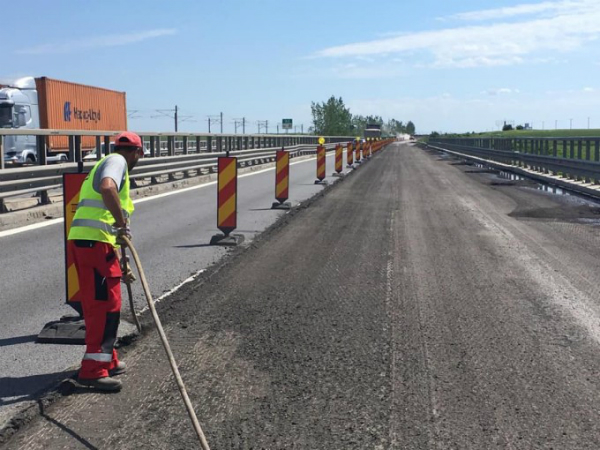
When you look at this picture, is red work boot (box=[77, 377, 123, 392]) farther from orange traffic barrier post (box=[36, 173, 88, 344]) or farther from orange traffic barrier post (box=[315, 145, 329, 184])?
orange traffic barrier post (box=[315, 145, 329, 184])

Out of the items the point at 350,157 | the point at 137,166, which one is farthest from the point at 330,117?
the point at 137,166

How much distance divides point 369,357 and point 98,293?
1889 mm

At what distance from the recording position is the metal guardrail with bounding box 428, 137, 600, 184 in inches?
813

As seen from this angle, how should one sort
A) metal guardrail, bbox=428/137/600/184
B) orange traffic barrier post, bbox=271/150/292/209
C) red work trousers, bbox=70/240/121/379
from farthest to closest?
metal guardrail, bbox=428/137/600/184 < orange traffic barrier post, bbox=271/150/292/209 < red work trousers, bbox=70/240/121/379

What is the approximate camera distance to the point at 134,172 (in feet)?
57.3

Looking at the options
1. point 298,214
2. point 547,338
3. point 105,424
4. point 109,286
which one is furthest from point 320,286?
point 298,214

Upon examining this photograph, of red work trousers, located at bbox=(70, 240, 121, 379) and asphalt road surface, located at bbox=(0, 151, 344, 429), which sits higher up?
red work trousers, located at bbox=(70, 240, 121, 379)

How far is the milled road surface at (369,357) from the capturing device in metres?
4.00

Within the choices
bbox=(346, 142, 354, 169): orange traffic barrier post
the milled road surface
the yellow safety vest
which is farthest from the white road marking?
bbox=(346, 142, 354, 169): orange traffic barrier post

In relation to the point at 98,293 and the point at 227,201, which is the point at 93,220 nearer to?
the point at 98,293

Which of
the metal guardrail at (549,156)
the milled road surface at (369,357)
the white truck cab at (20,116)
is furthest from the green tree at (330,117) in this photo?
the milled road surface at (369,357)

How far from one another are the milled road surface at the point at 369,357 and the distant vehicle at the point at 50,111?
16.4m

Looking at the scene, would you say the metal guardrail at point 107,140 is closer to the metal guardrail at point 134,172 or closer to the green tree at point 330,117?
the metal guardrail at point 134,172

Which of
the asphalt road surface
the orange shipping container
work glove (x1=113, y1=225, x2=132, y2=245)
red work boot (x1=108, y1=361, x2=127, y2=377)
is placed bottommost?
the asphalt road surface
